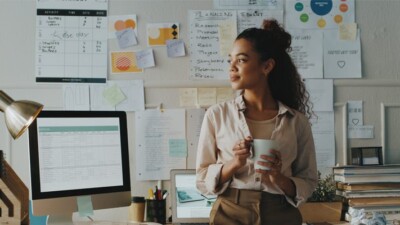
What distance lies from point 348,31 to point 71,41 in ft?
4.43

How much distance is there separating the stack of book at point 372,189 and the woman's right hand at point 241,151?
88cm

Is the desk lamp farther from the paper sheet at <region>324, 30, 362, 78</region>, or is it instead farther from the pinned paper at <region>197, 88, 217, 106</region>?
the paper sheet at <region>324, 30, 362, 78</region>

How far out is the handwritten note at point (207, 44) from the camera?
2260 millimetres

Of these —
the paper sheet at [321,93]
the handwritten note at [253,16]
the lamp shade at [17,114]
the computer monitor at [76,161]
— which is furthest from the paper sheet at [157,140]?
the lamp shade at [17,114]

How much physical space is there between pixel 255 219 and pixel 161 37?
1138mm

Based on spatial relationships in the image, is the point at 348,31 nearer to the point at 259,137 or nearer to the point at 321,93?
the point at 321,93

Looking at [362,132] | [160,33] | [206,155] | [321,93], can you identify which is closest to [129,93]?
[160,33]

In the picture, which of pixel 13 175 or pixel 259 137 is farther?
pixel 259 137

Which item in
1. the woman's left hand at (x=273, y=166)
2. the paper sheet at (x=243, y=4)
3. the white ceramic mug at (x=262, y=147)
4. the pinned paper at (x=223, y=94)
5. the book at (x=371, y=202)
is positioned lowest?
the book at (x=371, y=202)

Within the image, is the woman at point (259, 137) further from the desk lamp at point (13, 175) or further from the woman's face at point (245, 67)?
the desk lamp at point (13, 175)

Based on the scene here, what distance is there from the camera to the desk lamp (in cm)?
118

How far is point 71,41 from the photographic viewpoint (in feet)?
7.34

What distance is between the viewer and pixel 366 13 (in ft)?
7.59

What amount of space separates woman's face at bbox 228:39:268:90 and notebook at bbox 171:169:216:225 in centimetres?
66
